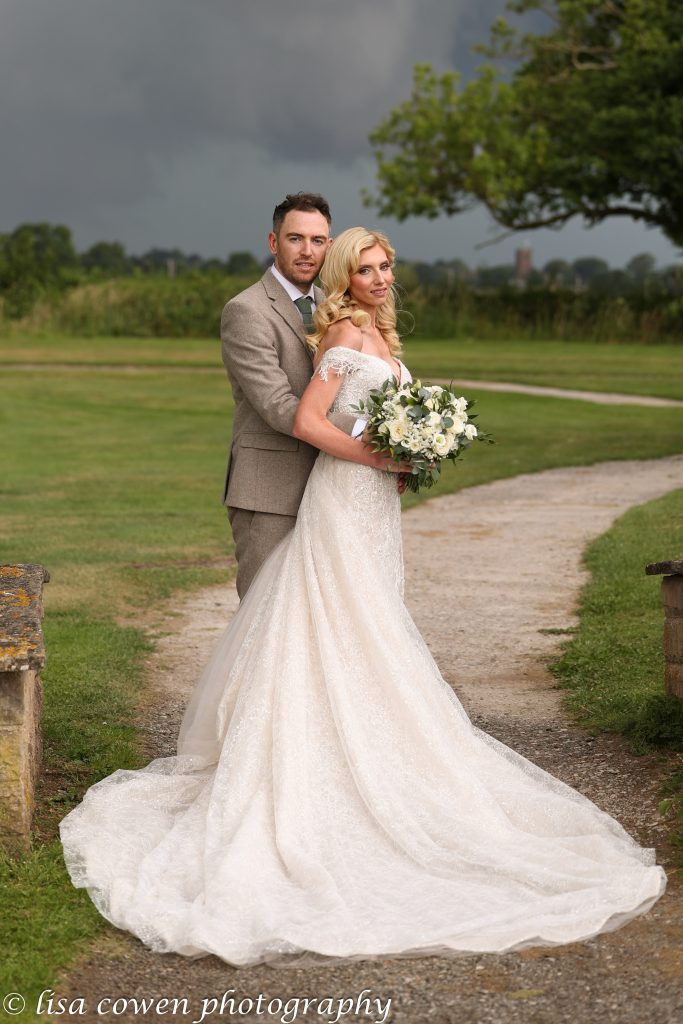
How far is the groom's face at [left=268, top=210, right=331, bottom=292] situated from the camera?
4.68 meters

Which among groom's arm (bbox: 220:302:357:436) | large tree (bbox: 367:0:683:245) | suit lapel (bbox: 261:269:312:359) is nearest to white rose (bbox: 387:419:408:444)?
groom's arm (bbox: 220:302:357:436)

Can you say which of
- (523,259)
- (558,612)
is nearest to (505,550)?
(558,612)

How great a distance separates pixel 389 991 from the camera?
11.5 feet

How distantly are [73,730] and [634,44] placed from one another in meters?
37.7

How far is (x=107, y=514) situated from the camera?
12734 mm

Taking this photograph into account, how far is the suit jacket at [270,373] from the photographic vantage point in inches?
184

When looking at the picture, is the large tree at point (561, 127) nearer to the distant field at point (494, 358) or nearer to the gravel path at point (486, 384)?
the distant field at point (494, 358)

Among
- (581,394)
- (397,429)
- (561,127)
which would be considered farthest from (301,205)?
(561,127)

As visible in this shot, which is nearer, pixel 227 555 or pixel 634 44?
pixel 227 555

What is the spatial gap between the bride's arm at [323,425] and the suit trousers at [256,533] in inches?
17.7

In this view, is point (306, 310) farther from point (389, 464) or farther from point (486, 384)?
point (486, 384)

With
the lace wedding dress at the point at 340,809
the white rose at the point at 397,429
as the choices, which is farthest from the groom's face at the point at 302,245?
the white rose at the point at 397,429

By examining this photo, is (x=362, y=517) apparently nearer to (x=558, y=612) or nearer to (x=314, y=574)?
(x=314, y=574)

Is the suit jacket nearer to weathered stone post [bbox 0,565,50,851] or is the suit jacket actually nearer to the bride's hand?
the bride's hand
